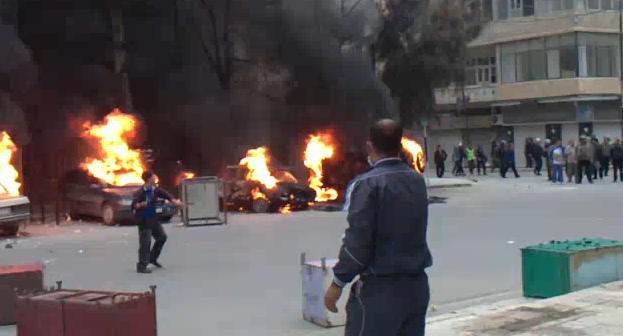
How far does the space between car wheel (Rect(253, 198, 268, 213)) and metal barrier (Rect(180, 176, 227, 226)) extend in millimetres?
2693

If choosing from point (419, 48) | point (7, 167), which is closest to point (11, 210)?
point (7, 167)

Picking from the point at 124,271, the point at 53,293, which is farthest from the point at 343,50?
the point at 53,293

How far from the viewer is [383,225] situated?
4.07 m

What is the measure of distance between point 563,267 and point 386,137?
4.78 m

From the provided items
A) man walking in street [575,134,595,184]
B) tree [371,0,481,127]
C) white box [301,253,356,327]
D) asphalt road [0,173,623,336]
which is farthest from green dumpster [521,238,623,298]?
tree [371,0,481,127]

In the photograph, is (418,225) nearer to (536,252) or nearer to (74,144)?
(536,252)

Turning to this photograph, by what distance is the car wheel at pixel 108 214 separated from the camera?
1908cm

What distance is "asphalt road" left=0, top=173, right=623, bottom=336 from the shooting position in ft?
27.9

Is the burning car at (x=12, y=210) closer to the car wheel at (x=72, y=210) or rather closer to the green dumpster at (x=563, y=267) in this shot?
the car wheel at (x=72, y=210)

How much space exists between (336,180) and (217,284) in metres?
15.2

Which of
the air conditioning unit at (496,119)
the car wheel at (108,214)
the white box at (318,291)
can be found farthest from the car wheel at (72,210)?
the air conditioning unit at (496,119)

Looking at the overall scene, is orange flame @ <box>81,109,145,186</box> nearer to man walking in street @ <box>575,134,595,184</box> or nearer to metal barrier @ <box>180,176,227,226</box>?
metal barrier @ <box>180,176,227,226</box>

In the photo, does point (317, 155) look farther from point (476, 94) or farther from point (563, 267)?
point (476, 94)

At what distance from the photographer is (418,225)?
13.7ft
